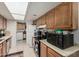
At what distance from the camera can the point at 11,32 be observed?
4.65 m

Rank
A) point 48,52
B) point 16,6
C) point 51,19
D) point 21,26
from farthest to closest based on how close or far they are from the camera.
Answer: point 21,26, point 51,19, point 16,6, point 48,52

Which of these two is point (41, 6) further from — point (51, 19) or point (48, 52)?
point (48, 52)

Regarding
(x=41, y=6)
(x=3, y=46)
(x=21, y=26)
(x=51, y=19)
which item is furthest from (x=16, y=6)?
(x=21, y=26)

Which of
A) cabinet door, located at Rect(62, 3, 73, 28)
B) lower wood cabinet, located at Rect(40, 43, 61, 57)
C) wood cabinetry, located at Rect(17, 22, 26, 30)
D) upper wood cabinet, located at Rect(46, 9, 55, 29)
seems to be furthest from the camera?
wood cabinetry, located at Rect(17, 22, 26, 30)

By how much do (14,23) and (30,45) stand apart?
4.50 ft

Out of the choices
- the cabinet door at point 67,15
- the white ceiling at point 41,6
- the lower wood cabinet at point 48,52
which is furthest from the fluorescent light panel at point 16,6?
the lower wood cabinet at point 48,52

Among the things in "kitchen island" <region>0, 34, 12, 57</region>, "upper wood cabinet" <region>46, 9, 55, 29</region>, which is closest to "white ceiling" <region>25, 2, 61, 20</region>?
"upper wood cabinet" <region>46, 9, 55, 29</region>

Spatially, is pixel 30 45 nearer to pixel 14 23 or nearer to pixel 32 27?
pixel 32 27

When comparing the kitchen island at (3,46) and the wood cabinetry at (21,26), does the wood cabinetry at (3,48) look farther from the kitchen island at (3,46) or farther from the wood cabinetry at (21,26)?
the wood cabinetry at (21,26)

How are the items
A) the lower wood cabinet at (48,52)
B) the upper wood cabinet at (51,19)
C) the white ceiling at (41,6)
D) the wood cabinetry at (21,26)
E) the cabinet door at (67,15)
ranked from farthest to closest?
the wood cabinetry at (21,26) → the upper wood cabinet at (51,19) → the white ceiling at (41,6) → the cabinet door at (67,15) → the lower wood cabinet at (48,52)

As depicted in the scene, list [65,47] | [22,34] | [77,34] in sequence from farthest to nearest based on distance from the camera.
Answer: [22,34] < [77,34] < [65,47]

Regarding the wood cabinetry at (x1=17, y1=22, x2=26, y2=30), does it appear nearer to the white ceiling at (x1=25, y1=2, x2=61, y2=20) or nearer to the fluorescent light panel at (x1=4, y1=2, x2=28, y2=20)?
the fluorescent light panel at (x1=4, y1=2, x2=28, y2=20)

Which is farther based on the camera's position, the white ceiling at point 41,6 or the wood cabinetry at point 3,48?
the wood cabinetry at point 3,48

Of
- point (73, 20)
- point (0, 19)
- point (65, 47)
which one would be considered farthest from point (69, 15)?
point (0, 19)
